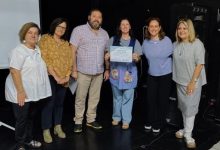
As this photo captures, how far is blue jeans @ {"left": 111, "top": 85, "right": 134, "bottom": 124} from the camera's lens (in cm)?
342

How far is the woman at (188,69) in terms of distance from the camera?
2.94m

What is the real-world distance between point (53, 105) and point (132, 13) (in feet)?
8.02

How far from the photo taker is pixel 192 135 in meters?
3.43

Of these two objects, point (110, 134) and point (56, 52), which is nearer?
point (56, 52)

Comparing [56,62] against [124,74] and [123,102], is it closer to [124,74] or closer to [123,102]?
[124,74]

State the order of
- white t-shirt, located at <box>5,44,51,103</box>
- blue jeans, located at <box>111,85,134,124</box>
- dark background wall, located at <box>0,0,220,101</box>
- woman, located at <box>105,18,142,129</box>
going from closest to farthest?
white t-shirt, located at <box>5,44,51,103</box> < woman, located at <box>105,18,142,129</box> < blue jeans, located at <box>111,85,134,124</box> < dark background wall, located at <box>0,0,220,101</box>

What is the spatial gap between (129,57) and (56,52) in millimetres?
752

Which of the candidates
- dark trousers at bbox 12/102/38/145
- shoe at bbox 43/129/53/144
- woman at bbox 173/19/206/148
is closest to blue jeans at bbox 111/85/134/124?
woman at bbox 173/19/206/148

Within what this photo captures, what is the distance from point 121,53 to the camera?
3.18 meters

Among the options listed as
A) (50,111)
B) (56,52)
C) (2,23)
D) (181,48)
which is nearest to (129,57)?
(181,48)

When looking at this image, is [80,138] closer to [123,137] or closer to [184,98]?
[123,137]

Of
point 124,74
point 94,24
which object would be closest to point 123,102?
point 124,74

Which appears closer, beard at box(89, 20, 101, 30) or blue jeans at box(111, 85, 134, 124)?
beard at box(89, 20, 101, 30)

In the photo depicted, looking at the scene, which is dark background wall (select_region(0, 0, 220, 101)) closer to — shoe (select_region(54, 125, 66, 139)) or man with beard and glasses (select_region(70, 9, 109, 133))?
man with beard and glasses (select_region(70, 9, 109, 133))
